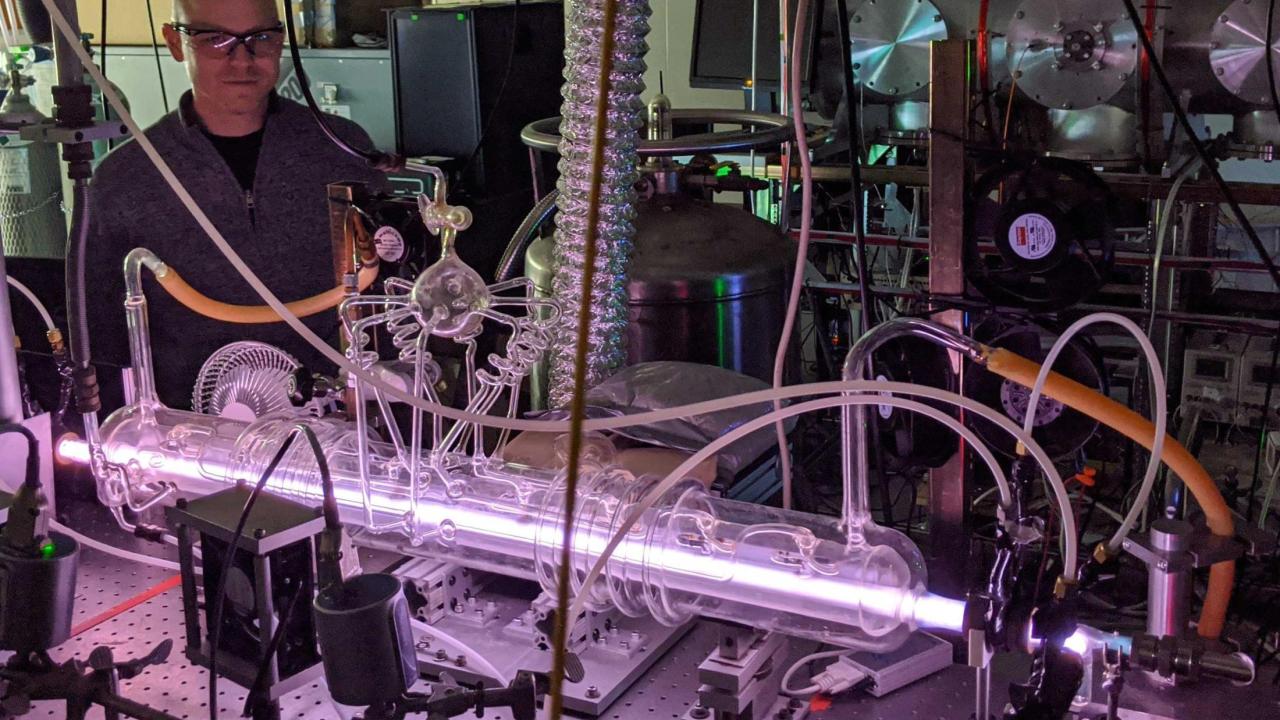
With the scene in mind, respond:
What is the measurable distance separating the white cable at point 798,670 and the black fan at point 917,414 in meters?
0.35

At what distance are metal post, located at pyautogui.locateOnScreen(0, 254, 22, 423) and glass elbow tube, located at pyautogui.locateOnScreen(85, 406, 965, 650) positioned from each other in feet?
0.72

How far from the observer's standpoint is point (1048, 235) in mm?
1478

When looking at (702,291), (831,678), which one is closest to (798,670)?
(831,678)

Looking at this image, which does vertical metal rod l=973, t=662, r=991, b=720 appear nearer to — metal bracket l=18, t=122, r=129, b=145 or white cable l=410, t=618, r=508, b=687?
white cable l=410, t=618, r=508, b=687

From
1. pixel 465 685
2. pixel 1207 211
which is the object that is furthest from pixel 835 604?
pixel 1207 211

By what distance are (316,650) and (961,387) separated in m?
0.72

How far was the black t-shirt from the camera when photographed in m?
2.29

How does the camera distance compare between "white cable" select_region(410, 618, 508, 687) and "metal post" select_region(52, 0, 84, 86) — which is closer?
"white cable" select_region(410, 618, 508, 687)

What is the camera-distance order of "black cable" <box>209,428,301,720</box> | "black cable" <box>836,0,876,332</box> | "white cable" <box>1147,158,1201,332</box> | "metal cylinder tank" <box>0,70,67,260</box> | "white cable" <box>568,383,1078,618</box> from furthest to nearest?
"metal cylinder tank" <box>0,70,67,260</box>, "white cable" <box>1147,158,1201,332</box>, "black cable" <box>836,0,876,332</box>, "black cable" <box>209,428,301,720</box>, "white cable" <box>568,383,1078,618</box>

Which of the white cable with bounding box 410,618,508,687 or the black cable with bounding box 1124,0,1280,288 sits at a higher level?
the black cable with bounding box 1124,0,1280,288

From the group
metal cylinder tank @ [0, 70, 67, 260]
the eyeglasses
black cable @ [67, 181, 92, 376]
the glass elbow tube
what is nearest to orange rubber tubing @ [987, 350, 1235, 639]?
the glass elbow tube

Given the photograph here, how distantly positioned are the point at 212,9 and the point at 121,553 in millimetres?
1091

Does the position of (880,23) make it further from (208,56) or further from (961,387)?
(961,387)

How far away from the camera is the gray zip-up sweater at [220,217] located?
208 centimetres
